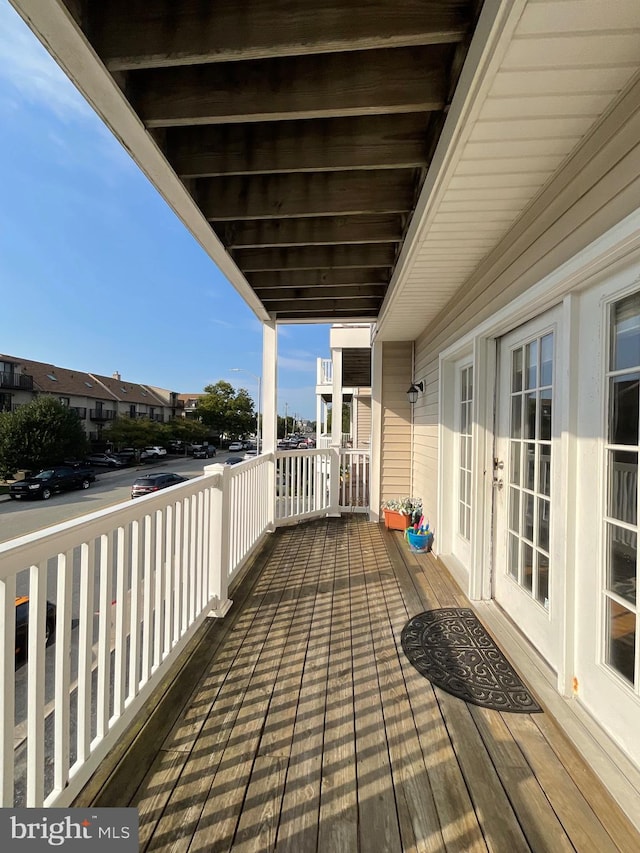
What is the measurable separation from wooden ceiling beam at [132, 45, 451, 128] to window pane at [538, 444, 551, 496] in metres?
1.53

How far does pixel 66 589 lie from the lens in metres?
1.11

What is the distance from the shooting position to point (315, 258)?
2883mm

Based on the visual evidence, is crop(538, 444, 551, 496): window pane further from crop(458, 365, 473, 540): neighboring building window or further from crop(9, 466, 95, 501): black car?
crop(9, 466, 95, 501): black car

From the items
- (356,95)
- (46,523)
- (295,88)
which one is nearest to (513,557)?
(356,95)

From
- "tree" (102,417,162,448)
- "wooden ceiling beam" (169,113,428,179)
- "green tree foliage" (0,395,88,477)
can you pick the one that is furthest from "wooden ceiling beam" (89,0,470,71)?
"tree" (102,417,162,448)

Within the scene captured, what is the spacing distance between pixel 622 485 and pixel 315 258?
2.42 m

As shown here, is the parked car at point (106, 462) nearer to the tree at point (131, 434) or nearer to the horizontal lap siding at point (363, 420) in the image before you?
the tree at point (131, 434)

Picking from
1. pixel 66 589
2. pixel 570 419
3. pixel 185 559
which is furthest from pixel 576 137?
pixel 185 559

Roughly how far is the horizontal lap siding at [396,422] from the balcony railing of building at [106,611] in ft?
7.31

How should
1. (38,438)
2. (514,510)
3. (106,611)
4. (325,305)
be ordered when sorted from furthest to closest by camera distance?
(38,438)
(325,305)
(514,510)
(106,611)

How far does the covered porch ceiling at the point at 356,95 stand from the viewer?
1.00m

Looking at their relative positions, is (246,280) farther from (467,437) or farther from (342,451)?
(342,451)

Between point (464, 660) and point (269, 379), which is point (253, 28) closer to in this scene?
point (464, 660)

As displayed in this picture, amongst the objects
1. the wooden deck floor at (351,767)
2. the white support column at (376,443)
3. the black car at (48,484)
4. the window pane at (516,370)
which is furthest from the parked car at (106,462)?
the window pane at (516,370)
